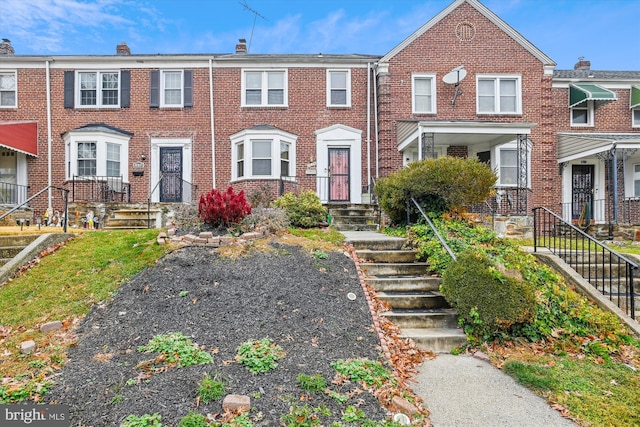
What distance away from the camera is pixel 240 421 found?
2705 mm

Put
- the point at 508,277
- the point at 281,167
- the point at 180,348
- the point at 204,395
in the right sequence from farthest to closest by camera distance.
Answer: the point at 281,167 → the point at 508,277 → the point at 180,348 → the point at 204,395

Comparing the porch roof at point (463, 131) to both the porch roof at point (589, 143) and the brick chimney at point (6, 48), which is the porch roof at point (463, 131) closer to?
the porch roof at point (589, 143)

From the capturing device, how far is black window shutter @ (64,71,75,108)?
1395 centimetres

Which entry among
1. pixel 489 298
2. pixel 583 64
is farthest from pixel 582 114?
pixel 489 298

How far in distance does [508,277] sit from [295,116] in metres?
11.3

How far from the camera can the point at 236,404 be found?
285cm

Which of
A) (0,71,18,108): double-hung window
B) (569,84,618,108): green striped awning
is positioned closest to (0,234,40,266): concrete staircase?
(0,71,18,108): double-hung window

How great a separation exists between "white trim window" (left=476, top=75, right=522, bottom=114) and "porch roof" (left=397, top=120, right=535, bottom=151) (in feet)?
5.35

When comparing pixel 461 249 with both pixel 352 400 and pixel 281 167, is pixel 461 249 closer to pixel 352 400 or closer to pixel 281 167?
pixel 352 400

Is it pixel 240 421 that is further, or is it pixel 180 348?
pixel 180 348

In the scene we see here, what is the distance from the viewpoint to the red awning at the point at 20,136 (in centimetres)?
1258

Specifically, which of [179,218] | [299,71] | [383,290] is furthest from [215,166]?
[383,290]

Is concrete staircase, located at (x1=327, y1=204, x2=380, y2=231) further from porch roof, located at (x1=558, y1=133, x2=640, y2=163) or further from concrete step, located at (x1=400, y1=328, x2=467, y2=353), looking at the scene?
porch roof, located at (x1=558, y1=133, x2=640, y2=163)

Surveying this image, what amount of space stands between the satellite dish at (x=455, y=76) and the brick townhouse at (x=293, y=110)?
93 millimetres
